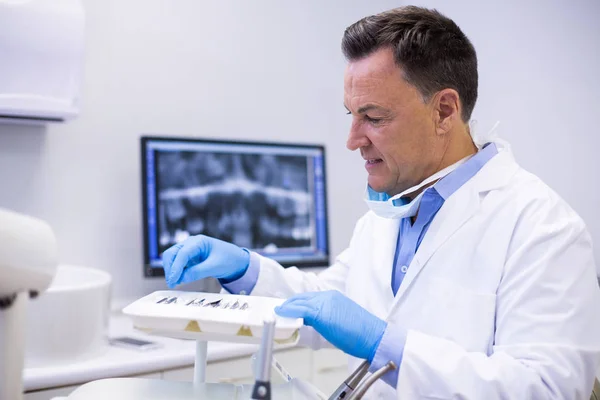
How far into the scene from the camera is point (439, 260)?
1161 mm

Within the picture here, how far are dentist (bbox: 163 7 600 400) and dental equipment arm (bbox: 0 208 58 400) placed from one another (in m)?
0.40

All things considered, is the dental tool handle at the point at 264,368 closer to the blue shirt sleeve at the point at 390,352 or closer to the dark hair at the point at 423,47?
the blue shirt sleeve at the point at 390,352

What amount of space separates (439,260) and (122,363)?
804mm

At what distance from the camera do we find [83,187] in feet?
6.15

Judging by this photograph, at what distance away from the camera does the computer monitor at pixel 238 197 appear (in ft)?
6.00

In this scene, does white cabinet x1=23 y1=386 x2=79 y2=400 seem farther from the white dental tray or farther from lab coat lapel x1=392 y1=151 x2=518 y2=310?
lab coat lapel x1=392 y1=151 x2=518 y2=310

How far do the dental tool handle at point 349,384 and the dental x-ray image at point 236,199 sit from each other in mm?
1057

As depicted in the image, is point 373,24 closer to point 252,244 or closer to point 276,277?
point 276,277

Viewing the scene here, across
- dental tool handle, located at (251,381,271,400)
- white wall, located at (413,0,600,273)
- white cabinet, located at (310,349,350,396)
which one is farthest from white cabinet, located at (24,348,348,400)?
white wall, located at (413,0,600,273)

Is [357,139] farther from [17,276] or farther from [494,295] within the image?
[17,276]

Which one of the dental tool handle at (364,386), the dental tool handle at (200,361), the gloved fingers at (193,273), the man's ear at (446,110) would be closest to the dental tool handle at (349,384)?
the dental tool handle at (364,386)

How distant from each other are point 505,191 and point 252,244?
1015 mm

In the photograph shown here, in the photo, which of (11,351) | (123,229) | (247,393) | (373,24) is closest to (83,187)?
(123,229)

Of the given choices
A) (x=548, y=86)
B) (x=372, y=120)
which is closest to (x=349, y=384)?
(x=372, y=120)
